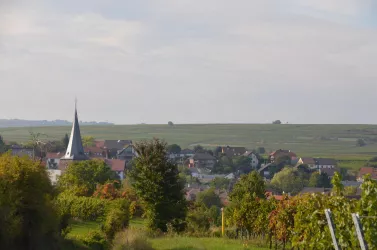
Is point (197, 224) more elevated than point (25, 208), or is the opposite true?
point (25, 208)

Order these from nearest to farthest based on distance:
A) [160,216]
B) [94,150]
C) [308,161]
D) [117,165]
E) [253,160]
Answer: [160,216] → [117,165] → [308,161] → [94,150] → [253,160]

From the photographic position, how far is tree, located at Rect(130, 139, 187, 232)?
28.0m

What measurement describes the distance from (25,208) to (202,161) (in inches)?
4968

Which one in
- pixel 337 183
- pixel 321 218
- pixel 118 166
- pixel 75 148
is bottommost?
pixel 118 166

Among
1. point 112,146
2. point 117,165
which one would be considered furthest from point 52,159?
point 112,146

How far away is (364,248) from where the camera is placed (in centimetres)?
948

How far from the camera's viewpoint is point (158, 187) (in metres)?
27.9

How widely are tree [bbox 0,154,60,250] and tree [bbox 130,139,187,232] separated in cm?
860

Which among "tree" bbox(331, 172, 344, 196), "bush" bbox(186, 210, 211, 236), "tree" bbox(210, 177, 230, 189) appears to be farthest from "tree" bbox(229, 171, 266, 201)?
"tree" bbox(210, 177, 230, 189)

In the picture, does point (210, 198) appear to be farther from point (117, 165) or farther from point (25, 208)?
point (25, 208)

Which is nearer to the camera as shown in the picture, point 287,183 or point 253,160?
point 287,183

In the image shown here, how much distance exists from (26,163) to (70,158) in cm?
6989

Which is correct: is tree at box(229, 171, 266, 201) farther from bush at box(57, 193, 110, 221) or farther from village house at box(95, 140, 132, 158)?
village house at box(95, 140, 132, 158)

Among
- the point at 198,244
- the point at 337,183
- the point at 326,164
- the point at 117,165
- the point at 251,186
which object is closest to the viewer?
the point at 337,183
